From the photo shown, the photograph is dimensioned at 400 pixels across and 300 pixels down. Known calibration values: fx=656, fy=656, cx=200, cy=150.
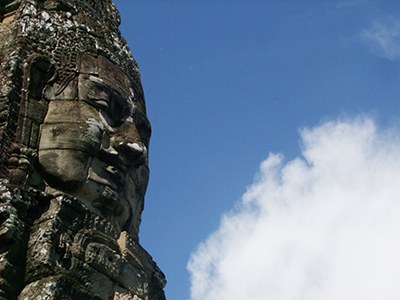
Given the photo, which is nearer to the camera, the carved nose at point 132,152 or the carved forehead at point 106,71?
the carved nose at point 132,152

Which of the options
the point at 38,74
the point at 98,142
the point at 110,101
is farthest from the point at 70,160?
the point at 38,74

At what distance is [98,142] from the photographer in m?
7.98

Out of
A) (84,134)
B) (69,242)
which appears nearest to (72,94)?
(84,134)

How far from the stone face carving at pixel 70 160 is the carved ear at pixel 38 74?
13 millimetres

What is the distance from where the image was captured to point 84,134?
7.89 meters

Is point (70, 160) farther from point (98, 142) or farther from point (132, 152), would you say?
point (132, 152)

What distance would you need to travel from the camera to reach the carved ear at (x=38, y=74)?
8.20 m

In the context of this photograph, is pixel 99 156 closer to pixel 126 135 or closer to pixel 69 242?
pixel 126 135

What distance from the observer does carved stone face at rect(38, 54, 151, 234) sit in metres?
7.66

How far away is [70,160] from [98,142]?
0.48m

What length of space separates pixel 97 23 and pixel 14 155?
3.04 meters

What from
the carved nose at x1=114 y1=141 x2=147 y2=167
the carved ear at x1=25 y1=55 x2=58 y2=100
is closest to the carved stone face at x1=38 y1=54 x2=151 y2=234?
the carved nose at x1=114 y1=141 x2=147 y2=167

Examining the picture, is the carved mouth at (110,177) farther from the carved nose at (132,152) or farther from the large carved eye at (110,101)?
the large carved eye at (110,101)

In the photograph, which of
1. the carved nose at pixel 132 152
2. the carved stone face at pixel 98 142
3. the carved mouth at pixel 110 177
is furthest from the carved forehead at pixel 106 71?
the carved mouth at pixel 110 177
